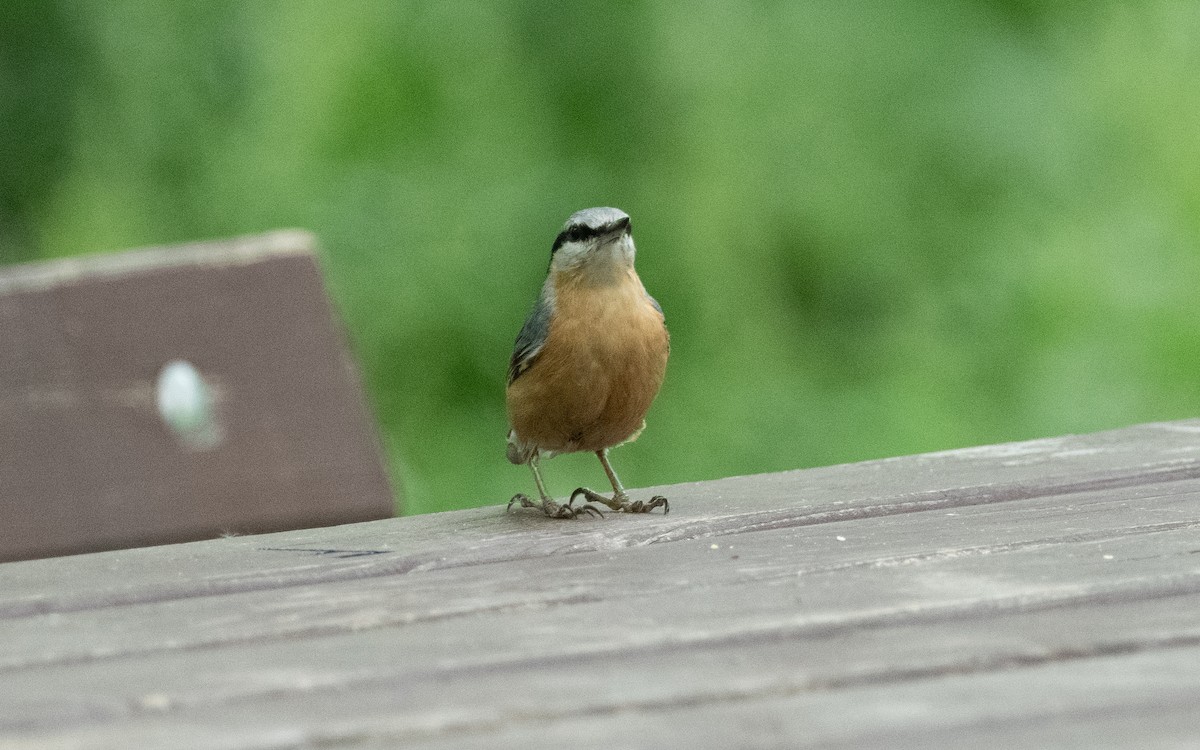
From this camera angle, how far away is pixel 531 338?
9.78 feet

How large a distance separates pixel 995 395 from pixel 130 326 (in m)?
3.87

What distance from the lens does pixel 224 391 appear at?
236cm

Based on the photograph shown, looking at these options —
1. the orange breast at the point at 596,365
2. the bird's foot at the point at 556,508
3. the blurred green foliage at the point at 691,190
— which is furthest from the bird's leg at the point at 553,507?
the blurred green foliage at the point at 691,190

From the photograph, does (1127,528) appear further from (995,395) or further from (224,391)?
(995,395)

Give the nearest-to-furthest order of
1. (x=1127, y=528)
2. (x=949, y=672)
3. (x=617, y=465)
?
1. (x=949, y=672)
2. (x=1127, y=528)
3. (x=617, y=465)

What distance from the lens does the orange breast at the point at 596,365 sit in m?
2.88

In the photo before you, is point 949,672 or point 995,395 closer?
point 949,672

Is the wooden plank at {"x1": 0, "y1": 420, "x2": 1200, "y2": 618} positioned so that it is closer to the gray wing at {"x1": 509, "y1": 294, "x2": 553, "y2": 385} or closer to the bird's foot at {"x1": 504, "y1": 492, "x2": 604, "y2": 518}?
the bird's foot at {"x1": 504, "y1": 492, "x2": 604, "y2": 518}

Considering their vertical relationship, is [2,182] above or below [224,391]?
above

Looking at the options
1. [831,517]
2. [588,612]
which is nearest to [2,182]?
[831,517]

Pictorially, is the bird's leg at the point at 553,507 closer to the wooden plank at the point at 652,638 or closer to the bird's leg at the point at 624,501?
the bird's leg at the point at 624,501

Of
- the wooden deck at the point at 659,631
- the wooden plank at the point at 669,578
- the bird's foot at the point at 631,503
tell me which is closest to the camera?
the wooden deck at the point at 659,631

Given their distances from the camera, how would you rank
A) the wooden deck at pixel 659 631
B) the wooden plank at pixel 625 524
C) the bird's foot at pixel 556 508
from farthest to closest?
the bird's foot at pixel 556 508
the wooden plank at pixel 625 524
the wooden deck at pixel 659 631

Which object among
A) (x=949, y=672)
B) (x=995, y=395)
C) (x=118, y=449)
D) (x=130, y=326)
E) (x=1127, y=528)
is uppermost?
(x=130, y=326)
